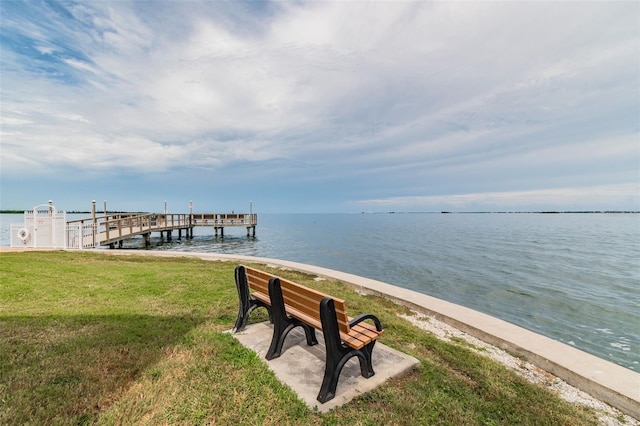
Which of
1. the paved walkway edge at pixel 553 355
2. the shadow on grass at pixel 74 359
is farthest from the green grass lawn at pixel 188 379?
the paved walkway edge at pixel 553 355

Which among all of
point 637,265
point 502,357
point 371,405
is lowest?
point 637,265

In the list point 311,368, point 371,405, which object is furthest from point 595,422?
point 311,368

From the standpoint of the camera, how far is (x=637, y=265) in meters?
17.3

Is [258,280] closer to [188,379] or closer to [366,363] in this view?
[188,379]

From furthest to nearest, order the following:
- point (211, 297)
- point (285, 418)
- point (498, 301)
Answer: point (498, 301) < point (211, 297) < point (285, 418)

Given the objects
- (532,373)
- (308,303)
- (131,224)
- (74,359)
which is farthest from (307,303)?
(131,224)

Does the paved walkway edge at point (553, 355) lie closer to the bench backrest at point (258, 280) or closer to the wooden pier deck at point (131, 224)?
the bench backrest at point (258, 280)

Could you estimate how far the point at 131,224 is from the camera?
75.1ft

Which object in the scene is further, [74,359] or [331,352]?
[74,359]

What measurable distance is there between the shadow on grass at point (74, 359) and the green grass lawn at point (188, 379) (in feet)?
0.04

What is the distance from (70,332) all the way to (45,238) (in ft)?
45.7

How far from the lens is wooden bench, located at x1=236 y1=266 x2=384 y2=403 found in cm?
296

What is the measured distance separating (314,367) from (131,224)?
2405 cm

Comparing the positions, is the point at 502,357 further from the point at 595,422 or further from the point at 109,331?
the point at 109,331
